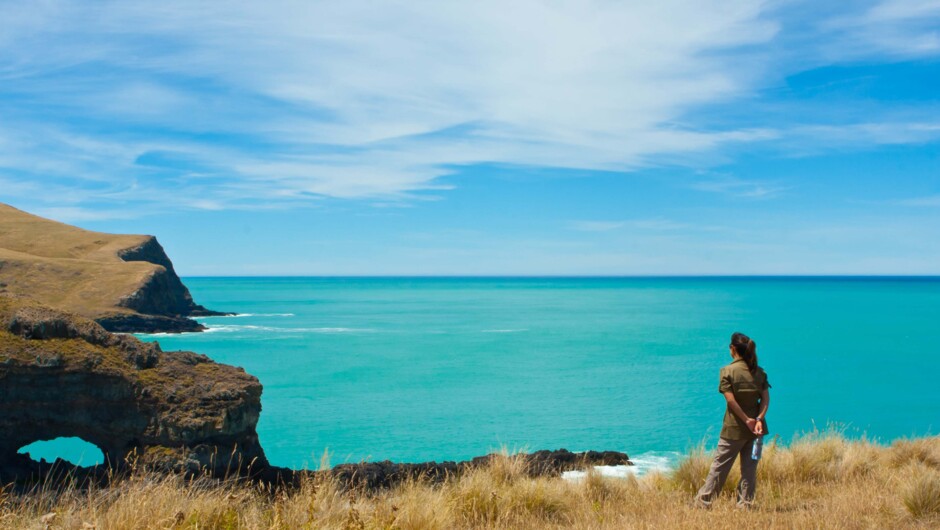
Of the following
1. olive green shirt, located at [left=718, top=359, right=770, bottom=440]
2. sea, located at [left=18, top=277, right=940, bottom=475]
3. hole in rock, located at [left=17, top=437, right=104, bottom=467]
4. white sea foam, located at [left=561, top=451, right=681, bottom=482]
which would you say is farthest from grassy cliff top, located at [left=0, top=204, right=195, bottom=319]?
olive green shirt, located at [left=718, top=359, right=770, bottom=440]

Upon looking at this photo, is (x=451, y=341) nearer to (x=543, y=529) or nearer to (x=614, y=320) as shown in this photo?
(x=614, y=320)

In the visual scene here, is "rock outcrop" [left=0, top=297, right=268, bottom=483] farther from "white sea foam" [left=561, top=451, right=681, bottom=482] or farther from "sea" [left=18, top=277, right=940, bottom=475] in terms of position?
"white sea foam" [left=561, top=451, right=681, bottom=482]

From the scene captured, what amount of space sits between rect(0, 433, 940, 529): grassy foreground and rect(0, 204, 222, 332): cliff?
68.6 metres

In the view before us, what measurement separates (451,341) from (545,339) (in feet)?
33.2

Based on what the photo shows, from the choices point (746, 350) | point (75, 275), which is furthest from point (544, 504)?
point (75, 275)

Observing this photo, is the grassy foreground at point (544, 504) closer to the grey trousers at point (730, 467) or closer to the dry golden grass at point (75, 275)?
the grey trousers at point (730, 467)

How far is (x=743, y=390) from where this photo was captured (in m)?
7.95

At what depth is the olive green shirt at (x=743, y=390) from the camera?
7.94 metres

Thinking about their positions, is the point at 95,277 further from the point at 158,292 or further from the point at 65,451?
the point at 65,451

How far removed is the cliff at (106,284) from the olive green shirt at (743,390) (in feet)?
233

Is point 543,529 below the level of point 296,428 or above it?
above

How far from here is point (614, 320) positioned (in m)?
99.3

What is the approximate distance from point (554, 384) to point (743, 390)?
3904 centimetres

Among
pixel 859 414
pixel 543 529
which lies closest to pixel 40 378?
pixel 543 529
